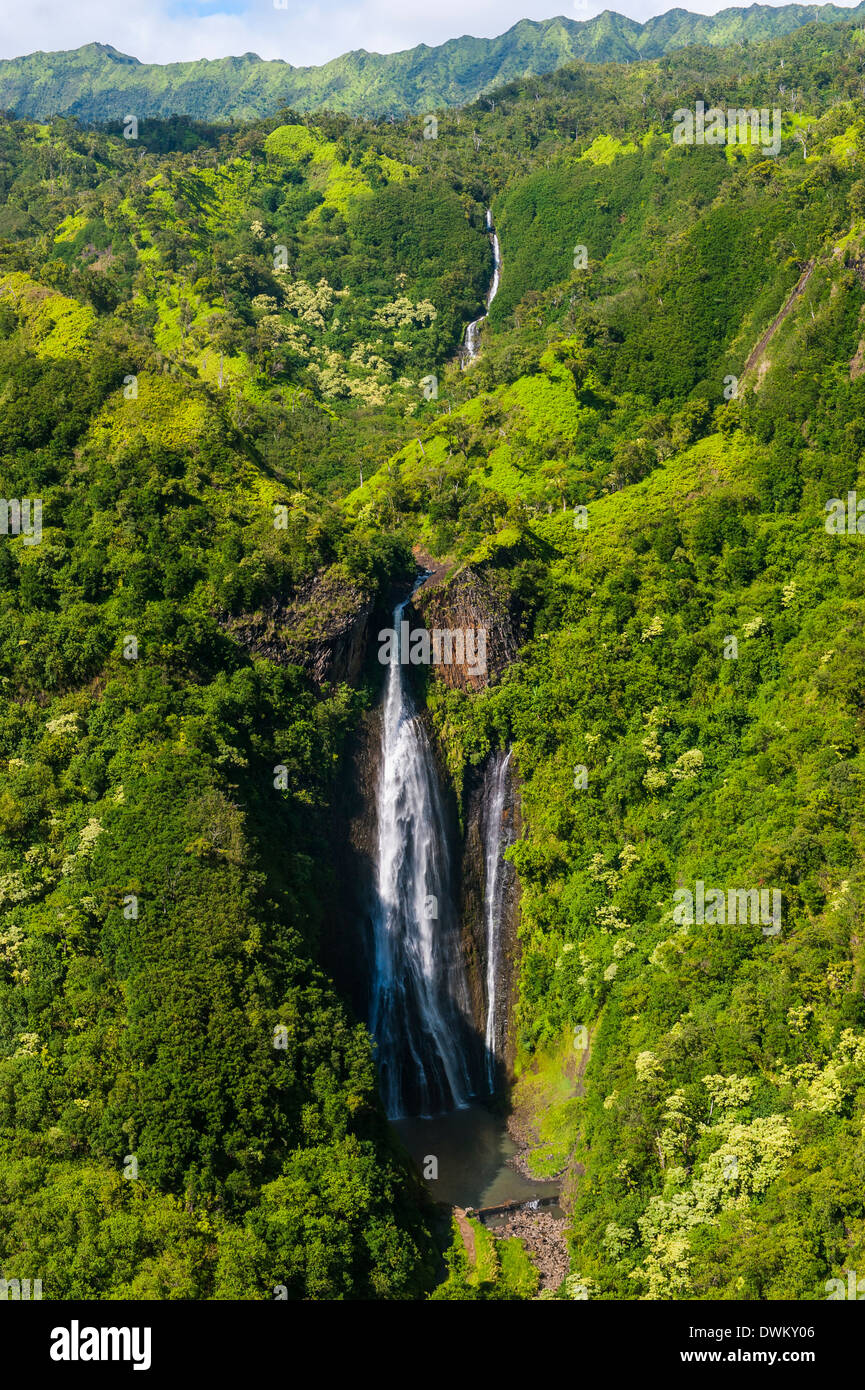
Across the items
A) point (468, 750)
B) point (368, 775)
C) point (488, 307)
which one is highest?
point (488, 307)

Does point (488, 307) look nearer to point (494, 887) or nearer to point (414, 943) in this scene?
point (494, 887)

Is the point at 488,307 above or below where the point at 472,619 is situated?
above

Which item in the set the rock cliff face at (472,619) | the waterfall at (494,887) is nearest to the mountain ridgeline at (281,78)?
the rock cliff face at (472,619)

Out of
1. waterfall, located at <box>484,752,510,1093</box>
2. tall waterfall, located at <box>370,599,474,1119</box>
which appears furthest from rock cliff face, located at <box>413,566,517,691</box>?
waterfall, located at <box>484,752,510,1093</box>

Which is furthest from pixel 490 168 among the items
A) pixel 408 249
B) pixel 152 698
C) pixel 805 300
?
pixel 152 698

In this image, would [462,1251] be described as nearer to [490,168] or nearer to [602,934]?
[602,934]

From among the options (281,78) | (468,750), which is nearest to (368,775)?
(468,750)

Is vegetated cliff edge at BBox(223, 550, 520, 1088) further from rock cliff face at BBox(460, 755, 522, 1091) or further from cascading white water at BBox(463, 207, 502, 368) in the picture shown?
cascading white water at BBox(463, 207, 502, 368)
